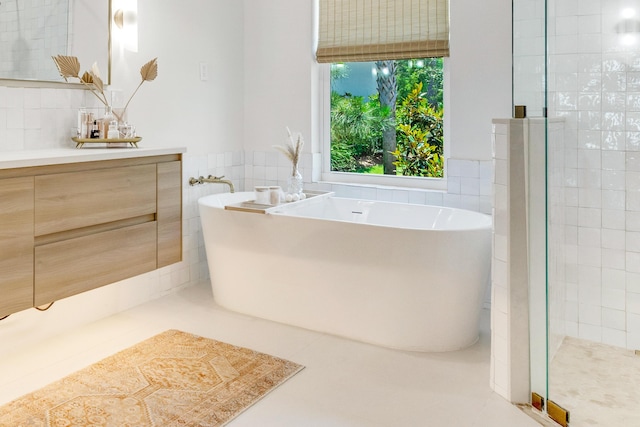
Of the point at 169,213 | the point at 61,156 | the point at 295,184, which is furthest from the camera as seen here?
the point at 295,184

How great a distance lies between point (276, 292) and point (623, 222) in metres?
1.82

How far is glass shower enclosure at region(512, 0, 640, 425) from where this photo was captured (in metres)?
2.14

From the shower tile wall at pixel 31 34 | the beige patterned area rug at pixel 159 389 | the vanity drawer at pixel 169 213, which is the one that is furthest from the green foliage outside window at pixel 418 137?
the shower tile wall at pixel 31 34

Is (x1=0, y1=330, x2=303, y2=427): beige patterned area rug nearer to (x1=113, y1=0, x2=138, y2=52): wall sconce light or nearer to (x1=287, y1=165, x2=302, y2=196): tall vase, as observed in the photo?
(x1=287, y1=165, x2=302, y2=196): tall vase

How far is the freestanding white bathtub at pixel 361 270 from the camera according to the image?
9.12 ft

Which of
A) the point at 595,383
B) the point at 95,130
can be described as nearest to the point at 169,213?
the point at 95,130

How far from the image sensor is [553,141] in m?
2.15

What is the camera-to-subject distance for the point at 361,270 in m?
2.93

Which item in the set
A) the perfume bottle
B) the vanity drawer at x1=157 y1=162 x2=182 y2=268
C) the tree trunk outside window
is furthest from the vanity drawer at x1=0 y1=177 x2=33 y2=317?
the tree trunk outside window

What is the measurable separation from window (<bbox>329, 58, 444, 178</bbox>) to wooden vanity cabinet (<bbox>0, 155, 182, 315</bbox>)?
153 cm

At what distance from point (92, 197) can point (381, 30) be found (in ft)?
7.39

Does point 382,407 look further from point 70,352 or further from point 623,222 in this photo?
point 70,352

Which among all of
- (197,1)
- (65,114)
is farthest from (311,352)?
(197,1)

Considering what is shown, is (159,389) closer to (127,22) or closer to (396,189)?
(396,189)
